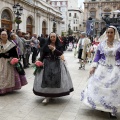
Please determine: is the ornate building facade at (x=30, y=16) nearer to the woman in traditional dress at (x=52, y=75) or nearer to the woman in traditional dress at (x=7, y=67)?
the woman in traditional dress at (x=7, y=67)

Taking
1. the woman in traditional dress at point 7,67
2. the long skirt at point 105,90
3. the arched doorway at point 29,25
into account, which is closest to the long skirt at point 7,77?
the woman in traditional dress at point 7,67

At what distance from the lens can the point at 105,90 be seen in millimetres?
4004

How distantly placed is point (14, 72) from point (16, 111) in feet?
4.42

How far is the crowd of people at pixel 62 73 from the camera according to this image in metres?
4.01

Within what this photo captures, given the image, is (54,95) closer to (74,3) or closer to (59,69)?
(59,69)

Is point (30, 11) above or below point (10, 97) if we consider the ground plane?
above

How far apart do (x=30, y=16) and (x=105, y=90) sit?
70.0ft

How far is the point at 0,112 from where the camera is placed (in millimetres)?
4320

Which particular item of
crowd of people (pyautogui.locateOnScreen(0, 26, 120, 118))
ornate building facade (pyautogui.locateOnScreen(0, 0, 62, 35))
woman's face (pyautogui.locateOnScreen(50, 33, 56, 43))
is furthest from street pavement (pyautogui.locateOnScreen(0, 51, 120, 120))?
ornate building facade (pyautogui.locateOnScreen(0, 0, 62, 35))

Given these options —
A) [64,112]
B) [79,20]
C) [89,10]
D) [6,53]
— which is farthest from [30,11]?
[79,20]

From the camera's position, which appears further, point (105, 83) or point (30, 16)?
point (30, 16)

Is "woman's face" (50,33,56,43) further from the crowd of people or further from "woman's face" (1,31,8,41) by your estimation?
"woman's face" (1,31,8,41)

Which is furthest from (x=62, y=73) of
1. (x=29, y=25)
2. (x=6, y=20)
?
(x=29, y=25)

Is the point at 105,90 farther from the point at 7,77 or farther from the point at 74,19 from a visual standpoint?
the point at 74,19
